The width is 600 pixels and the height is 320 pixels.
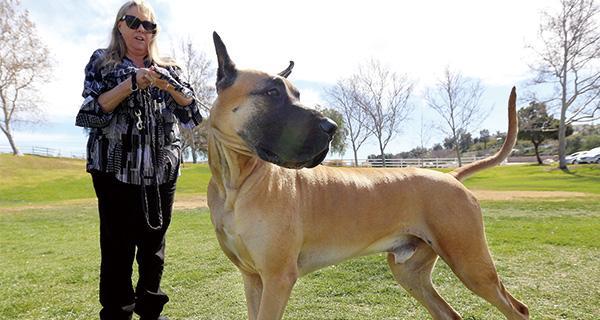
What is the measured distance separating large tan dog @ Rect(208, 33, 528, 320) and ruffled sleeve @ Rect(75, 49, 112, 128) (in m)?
0.83

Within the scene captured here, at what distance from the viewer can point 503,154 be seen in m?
3.56

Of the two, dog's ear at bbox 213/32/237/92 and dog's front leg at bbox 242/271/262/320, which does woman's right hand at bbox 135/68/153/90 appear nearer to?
dog's ear at bbox 213/32/237/92

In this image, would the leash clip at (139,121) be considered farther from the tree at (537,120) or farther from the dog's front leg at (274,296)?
the tree at (537,120)

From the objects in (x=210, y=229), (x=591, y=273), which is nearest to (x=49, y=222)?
(x=210, y=229)

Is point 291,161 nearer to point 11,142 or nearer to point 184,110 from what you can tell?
point 184,110

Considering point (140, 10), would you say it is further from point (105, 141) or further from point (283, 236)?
point (283, 236)

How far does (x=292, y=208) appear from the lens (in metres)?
2.59

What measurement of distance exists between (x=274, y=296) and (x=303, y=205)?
61 centimetres

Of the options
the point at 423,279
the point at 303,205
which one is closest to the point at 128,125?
the point at 303,205

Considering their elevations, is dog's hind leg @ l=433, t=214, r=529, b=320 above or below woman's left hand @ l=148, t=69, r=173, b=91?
below

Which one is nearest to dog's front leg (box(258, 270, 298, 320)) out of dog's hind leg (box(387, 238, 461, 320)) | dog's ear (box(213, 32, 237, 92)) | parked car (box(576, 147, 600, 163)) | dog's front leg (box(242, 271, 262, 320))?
dog's front leg (box(242, 271, 262, 320))

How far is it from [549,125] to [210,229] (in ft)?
121

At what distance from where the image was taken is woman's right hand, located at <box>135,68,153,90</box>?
2.65m

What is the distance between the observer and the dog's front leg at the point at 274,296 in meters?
2.39
